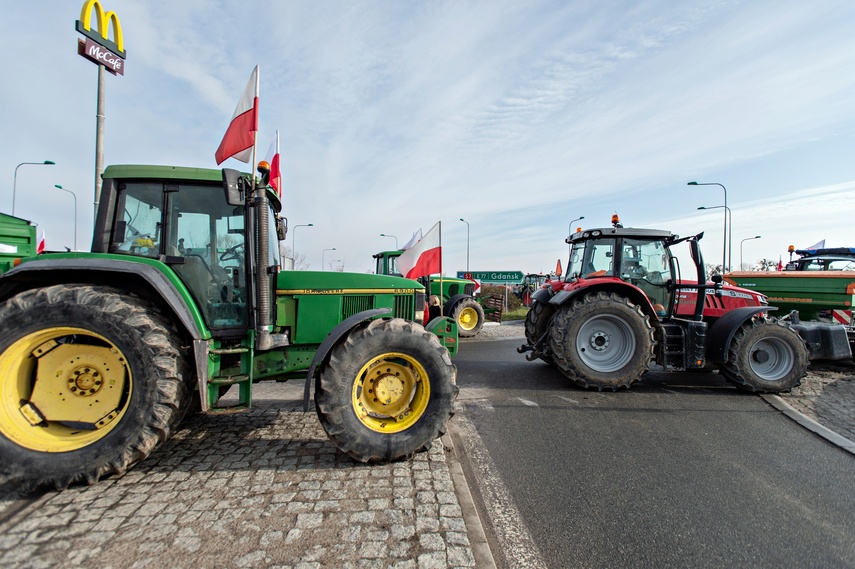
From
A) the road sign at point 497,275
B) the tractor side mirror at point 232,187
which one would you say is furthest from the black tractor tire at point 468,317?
the tractor side mirror at point 232,187

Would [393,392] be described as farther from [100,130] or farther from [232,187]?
[100,130]

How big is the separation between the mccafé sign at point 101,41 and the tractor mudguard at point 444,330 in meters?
6.73

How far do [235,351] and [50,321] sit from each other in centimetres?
117

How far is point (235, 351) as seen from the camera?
3.26 metres

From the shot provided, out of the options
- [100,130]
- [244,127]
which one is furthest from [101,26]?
[244,127]

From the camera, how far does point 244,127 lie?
4152 millimetres

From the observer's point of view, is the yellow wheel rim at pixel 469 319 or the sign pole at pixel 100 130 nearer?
the sign pole at pixel 100 130

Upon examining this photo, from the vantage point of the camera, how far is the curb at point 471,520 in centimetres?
213

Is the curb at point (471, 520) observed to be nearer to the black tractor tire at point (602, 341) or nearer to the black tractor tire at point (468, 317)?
the black tractor tire at point (602, 341)

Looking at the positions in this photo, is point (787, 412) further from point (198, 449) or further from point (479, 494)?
point (198, 449)

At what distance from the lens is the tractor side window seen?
3.25 metres

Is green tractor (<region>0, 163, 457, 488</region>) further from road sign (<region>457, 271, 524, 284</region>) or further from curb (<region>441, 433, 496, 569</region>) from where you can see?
road sign (<region>457, 271, 524, 284</region>)

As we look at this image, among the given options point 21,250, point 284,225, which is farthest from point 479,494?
point 21,250

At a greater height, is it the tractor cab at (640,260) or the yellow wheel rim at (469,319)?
the tractor cab at (640,260)
